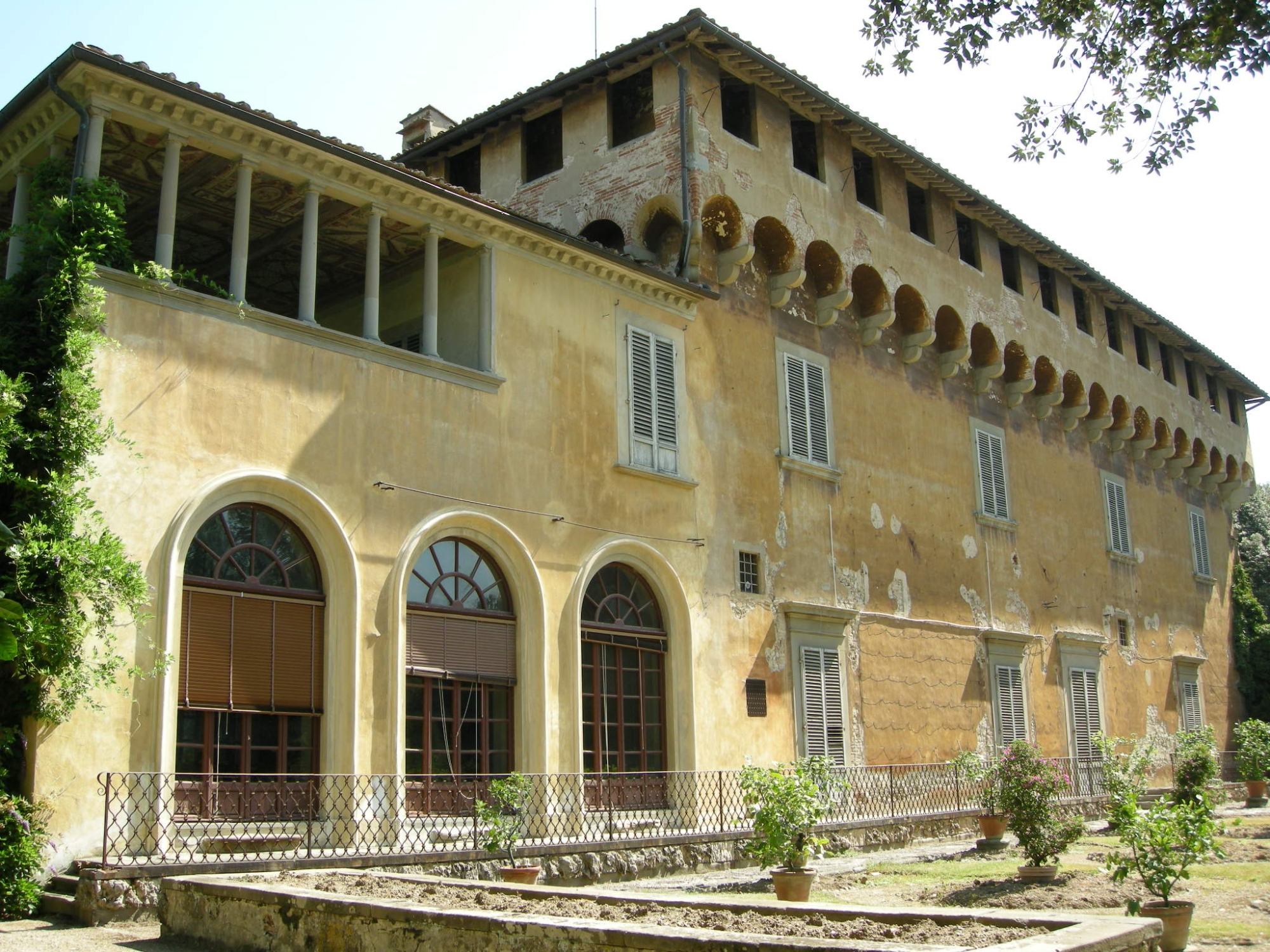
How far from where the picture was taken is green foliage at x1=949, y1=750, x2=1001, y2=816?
17938 mm

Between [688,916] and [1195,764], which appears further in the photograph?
[1195,764]

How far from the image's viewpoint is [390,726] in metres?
13.9

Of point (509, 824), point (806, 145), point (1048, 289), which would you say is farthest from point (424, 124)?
point (509, 824)

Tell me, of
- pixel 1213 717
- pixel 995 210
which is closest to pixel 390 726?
pixel 995 210

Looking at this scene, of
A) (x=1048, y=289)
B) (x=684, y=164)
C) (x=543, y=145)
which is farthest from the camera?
(x=1048, y=289)

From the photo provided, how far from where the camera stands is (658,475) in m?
17.7

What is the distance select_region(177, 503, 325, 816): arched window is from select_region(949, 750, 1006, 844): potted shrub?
8.62 m

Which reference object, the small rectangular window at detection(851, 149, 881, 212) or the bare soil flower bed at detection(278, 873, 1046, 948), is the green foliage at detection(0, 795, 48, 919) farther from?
the small rectangular window at detection(851, 149, 881, 212)

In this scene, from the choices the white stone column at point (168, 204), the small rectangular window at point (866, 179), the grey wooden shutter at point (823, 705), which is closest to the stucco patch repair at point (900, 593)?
the grey wooden shutter at point (823, 705)

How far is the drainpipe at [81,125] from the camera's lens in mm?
12727

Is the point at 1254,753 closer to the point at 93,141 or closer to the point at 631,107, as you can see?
the point at 631,107

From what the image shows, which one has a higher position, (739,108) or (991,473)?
(739,108)

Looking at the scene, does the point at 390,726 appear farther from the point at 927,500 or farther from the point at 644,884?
the point at 927,500

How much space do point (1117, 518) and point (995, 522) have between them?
6752 millimetres
